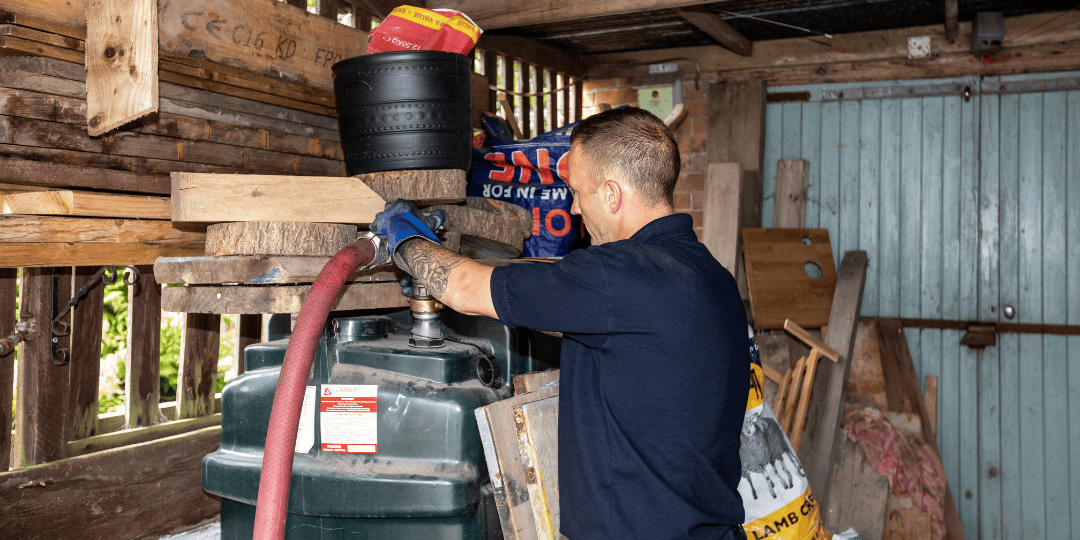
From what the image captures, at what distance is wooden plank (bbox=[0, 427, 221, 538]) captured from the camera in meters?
2.58

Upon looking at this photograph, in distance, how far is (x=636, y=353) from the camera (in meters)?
1.70

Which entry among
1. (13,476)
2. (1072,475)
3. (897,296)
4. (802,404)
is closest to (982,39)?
(897,296)

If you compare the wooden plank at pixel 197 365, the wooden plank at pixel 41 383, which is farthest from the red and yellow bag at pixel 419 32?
the wooden plank at pixel 197 365

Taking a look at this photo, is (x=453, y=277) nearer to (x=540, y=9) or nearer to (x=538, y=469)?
(x=538, y=469)

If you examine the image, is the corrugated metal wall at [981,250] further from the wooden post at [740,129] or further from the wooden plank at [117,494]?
the wooden plank at [117,494]

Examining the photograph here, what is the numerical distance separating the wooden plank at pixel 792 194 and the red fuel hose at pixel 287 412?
3458 millimetres

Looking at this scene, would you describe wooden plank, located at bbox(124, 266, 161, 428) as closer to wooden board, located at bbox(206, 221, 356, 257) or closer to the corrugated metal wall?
wooden board, located at bbox(206, 221, 356, 257)

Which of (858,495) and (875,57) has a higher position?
(875,57)

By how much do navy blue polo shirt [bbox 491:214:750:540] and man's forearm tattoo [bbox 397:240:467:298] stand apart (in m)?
0.13

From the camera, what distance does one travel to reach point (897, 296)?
178 inches

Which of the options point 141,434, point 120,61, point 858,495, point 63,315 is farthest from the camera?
point 858,495

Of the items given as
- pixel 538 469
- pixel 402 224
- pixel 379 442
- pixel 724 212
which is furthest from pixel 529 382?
pixel 724 212

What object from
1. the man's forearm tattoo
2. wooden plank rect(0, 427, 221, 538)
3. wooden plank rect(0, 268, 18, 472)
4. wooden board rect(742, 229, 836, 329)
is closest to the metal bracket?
wooden plank rect(0, 268, 18, 472)

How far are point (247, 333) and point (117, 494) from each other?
0.85 metres
